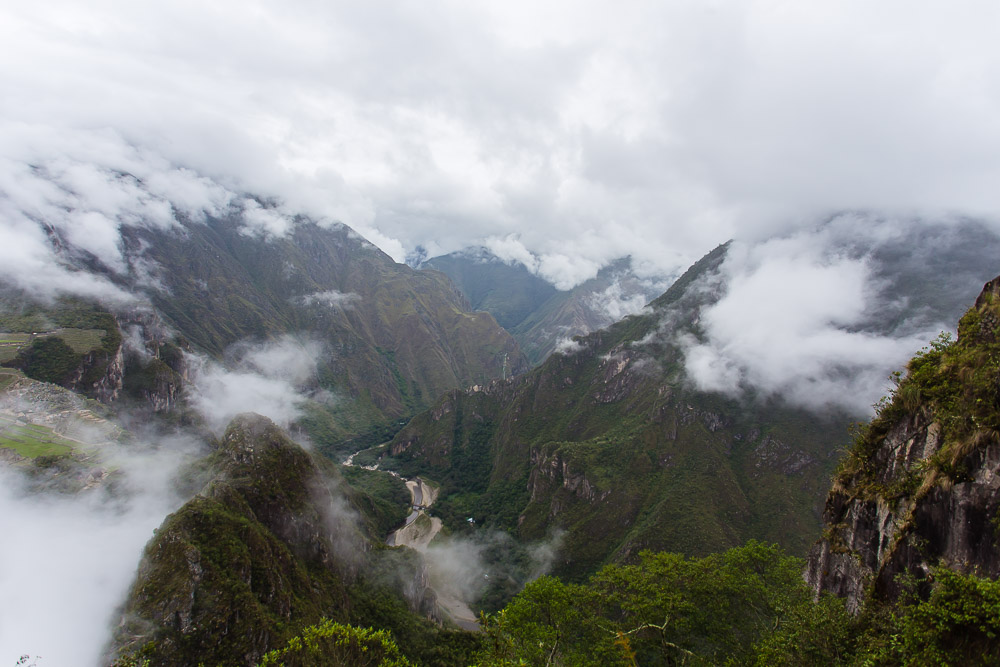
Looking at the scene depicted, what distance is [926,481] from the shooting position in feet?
69.6

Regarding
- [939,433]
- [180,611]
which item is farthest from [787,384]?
[180,611]

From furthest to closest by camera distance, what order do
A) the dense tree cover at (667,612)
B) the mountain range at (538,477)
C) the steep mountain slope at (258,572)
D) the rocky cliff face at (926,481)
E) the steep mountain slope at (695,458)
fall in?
the steep mountain slope at (695,458) → the steep mountain slope at (258,572) → the dense tree cover at (667,612) → the mountain range at (538,477) → the rocky cliff face at (926,481)

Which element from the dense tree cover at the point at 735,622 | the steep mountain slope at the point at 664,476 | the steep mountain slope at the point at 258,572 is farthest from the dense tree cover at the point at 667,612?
the steep mountain slope at the point at 664,476

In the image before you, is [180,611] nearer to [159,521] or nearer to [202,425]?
[159,521]

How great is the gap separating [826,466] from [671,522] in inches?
1897

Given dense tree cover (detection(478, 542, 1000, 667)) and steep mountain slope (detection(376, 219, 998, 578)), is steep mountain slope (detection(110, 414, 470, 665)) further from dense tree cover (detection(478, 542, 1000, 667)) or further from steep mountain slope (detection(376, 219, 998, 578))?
steep mountain slope (detection(376, 219, 998, 578))

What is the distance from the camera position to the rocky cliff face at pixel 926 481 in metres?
18.8

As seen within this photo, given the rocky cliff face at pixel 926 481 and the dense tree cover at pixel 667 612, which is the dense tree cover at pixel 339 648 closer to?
the dense tree cover at pixel 667 612

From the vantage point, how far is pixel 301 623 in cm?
6366

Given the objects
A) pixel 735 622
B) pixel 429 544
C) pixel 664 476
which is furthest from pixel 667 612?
pixel 429 544

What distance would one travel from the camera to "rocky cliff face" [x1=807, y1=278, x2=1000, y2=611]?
18.8 m

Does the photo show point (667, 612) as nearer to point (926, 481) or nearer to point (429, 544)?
point (926, 481)

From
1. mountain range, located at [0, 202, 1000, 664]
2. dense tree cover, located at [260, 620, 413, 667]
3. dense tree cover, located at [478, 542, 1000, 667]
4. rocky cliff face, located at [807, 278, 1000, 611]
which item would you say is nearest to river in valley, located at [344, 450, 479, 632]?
mountain range, located at [0, 202, 1000, 664]

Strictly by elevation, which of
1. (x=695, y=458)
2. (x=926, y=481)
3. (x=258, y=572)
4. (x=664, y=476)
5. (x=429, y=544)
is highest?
(x=695, y=458)
